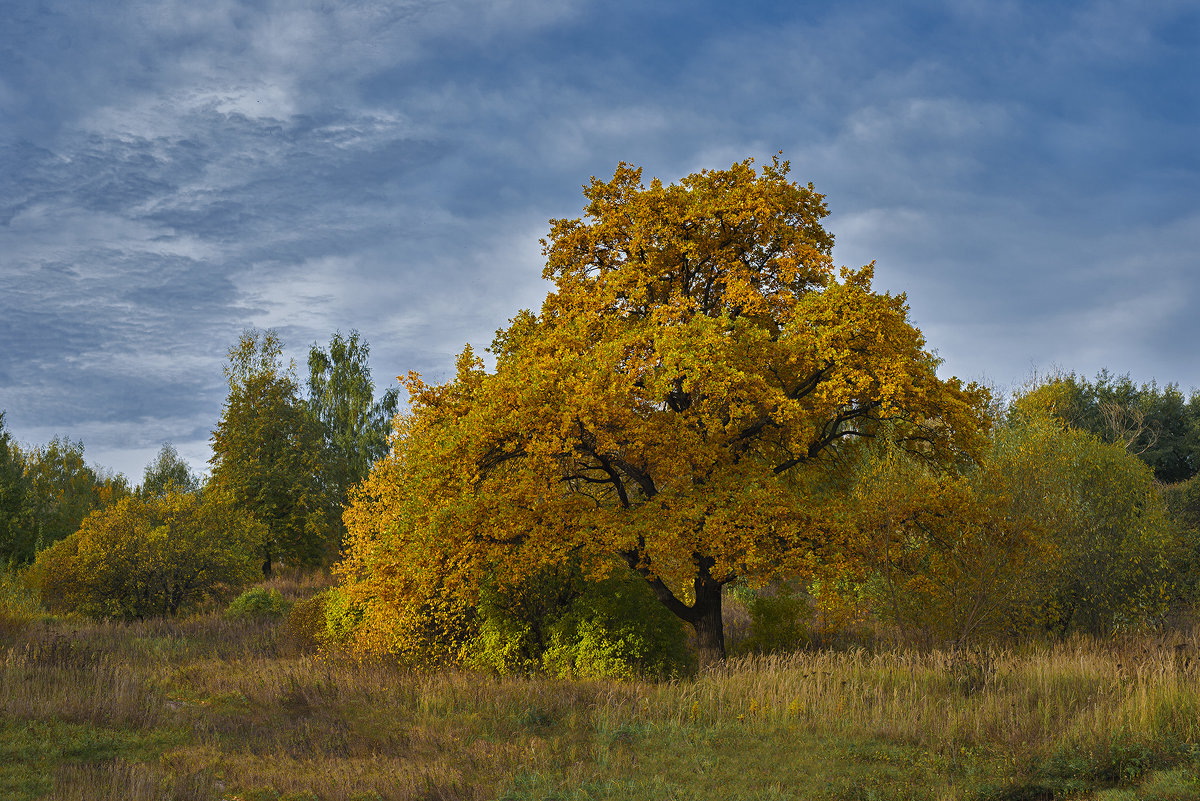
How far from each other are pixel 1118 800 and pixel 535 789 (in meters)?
6.20

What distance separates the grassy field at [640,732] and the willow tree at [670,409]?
2.36 m

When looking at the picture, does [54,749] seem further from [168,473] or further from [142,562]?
[168,473]

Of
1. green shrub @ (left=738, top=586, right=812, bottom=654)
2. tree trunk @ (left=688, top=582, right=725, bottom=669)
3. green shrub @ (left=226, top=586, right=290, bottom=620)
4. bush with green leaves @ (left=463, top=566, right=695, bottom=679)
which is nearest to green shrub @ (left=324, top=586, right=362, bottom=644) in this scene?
bush with green leaves @ (left=463, top=566, right=695, bottom=679)

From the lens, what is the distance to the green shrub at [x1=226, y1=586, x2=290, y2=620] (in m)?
26.6

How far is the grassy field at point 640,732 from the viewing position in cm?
908

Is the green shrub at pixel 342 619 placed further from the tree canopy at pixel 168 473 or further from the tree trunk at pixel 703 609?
the tree canopy at pixel 168 473

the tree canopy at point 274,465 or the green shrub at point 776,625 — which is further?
the tree canopy at point 274,465

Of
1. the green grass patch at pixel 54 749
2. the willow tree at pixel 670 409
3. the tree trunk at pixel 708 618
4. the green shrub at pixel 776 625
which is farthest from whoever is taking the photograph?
the green shrub at pixel 776 625

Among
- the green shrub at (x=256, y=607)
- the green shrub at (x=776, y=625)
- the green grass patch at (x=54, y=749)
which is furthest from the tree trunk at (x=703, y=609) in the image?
the green shrub at (x=256, y=607)

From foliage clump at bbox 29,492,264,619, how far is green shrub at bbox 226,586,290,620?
1.55 metres

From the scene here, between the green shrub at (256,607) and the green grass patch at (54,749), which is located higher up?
the green shrub at (256,607)

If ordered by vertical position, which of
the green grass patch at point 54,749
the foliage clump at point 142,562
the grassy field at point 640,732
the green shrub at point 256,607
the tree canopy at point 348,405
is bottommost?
the grassy field at point 640,732

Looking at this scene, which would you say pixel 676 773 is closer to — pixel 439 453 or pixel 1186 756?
pixel 1186 756

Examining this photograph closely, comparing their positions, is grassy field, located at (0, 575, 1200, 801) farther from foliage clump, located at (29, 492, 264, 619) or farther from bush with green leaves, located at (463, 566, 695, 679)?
foliage clump, located at (29, 492, 264, 619)
